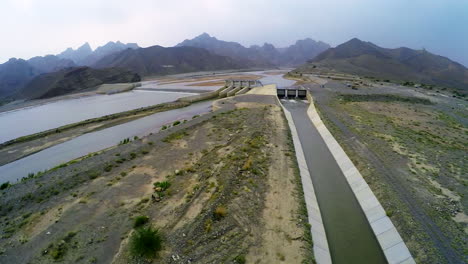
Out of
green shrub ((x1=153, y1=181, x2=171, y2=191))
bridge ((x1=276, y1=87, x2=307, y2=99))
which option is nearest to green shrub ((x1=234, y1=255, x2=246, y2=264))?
green shrub ((x1=153, y1=181, x2=171, y2=191))

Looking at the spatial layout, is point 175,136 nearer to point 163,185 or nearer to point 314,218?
point 163,185

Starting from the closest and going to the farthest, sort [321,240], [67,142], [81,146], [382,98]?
[321,240] < [81,146] < [67,142] < [382,98]

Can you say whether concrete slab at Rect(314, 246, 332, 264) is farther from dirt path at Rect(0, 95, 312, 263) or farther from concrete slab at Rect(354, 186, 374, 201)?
concrete slab at Rect(354, 186, 374, 201)

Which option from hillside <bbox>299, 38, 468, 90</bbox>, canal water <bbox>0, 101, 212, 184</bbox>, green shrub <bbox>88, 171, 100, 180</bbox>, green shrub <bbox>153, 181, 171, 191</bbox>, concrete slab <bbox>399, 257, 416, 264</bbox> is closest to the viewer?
concrete slab <bbox>399, 257, 416, 264</bbox>

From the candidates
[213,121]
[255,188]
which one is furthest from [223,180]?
[213,121]

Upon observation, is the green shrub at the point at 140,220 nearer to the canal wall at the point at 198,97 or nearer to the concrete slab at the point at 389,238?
the concrete slab at the point at 389,238

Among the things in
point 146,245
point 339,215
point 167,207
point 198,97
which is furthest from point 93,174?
point 198,97
